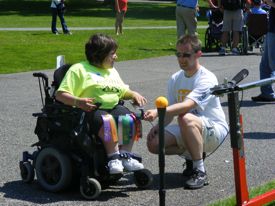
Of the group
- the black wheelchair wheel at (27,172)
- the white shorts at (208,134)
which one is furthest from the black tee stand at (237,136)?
the black wheelchair wheel at (27,172)

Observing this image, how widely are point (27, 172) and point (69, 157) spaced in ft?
1.70

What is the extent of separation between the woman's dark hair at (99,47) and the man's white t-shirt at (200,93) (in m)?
0.67

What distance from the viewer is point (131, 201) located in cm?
571

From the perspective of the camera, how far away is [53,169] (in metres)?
5.91

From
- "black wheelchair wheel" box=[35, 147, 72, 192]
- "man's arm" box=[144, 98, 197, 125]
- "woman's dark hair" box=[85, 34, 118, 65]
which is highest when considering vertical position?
"woman's dark hair" box=[85, 34, 118, 65]

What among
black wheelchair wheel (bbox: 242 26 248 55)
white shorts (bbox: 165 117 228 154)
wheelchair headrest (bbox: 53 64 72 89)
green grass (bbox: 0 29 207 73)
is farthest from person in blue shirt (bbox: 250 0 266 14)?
wheelchair headrest (bbox: 53 64 72 89)

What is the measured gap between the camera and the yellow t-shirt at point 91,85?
5.93 metres

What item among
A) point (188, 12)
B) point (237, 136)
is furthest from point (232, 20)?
point (237, 136)

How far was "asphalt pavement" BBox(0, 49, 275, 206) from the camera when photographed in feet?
19.0

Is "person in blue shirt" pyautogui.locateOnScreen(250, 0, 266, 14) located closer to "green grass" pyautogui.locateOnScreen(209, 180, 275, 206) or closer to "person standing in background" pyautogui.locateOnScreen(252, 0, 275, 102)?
"person standing in background" pyautogui.locateOnScreen(252, 0, 275, 102)

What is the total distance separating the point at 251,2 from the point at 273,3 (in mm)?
8942

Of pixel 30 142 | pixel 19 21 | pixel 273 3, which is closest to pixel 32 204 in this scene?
pixel 30 142

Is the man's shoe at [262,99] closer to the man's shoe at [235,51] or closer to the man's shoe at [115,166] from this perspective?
the man's shoe at [115,166]

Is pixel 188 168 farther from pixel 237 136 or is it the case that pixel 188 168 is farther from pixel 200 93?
pixel 237 136
